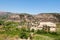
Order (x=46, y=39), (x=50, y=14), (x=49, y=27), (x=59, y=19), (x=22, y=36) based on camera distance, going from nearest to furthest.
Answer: (x=46, y=39) < (x=22, y=36) < (x=49, y=27) < (x=59, y=19) < (x=50, y=14)

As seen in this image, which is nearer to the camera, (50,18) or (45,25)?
(45,25)

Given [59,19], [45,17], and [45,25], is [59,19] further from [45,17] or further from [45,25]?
[45,25]

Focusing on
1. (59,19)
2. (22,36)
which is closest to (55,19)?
(59,19)

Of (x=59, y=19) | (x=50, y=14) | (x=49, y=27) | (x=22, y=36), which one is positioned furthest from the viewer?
(x=50, y=14)

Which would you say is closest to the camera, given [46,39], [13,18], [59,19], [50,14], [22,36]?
[46,39]

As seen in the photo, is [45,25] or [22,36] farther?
[45,25]

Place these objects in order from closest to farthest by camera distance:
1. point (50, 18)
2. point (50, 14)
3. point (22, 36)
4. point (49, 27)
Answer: point (22, 36) → point (49, 27) → point (50, 18) → point (50, 14)

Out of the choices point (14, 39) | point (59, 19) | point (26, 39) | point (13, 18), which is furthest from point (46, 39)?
point (13, 18)

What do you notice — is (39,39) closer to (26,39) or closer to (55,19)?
(26,39)

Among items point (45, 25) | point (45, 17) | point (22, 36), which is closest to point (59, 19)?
point (45, 17)
